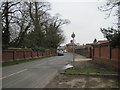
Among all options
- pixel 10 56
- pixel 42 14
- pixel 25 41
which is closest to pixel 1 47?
pixel 10 56

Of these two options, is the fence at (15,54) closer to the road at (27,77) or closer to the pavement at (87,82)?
the road at (27,77)

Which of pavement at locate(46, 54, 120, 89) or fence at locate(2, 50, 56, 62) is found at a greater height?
fence at locate(2, 50, 56, 62)

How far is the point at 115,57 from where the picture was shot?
46.4 ft

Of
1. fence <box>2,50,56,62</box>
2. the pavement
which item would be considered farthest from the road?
fence <box>2,50,56,62</box>

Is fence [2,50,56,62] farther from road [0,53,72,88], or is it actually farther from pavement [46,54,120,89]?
pavement [46,54,120,89]

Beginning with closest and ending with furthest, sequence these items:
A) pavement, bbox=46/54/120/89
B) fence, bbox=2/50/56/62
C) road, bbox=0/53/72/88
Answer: pavement, bbox=46/54/120/89 < road, bbox=0/53/72/88 < fence, bbox=2/50/56/62

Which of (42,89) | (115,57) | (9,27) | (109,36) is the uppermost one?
(9,27)

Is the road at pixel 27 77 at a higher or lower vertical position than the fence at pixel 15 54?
lower

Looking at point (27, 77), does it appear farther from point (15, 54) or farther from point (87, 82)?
point (15, 54)

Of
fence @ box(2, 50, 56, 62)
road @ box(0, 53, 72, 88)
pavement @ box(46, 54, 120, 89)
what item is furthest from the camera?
fence @ box(2, 50, 56, 62)

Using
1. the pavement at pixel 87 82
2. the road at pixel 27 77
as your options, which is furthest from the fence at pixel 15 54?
the pavement at pixel 87 82

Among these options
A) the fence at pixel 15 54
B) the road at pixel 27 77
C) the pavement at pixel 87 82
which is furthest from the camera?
the fence at pixel 15 54

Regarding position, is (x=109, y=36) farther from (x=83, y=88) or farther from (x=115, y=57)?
(x=83, y=88)

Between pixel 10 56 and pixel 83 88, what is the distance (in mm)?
18252
